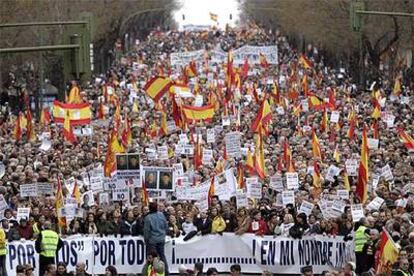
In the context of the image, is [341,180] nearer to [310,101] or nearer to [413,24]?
[310,101]

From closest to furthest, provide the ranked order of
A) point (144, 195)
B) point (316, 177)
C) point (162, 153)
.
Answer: point (144, 195), point (316, 177), point (162, 153)

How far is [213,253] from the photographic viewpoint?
856 inches

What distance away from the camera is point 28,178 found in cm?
2594

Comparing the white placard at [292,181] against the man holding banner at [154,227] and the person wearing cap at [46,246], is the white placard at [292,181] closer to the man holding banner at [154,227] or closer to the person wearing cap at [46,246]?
the man holding banner at [154,227]

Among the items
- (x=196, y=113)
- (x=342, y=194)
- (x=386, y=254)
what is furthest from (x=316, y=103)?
(x=386, y=254)

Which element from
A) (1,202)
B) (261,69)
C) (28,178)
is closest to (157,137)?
(28,178)

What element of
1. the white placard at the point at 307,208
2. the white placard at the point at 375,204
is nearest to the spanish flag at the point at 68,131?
the white placard at the point at 307,208

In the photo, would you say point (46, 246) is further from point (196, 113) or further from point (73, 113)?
point (196, 113)

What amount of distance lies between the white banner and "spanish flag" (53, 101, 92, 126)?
42.3 feet

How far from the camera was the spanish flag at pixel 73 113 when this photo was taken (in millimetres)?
34281

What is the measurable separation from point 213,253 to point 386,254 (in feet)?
13.0

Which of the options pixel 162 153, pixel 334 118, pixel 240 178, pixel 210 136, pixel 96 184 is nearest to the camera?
pixel 96 184

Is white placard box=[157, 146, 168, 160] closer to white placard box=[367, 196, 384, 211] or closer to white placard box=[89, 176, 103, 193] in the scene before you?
white placard box=[89, 176, 103, 193]

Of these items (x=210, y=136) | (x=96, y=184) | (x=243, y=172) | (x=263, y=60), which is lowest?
(x=263, y=60)
